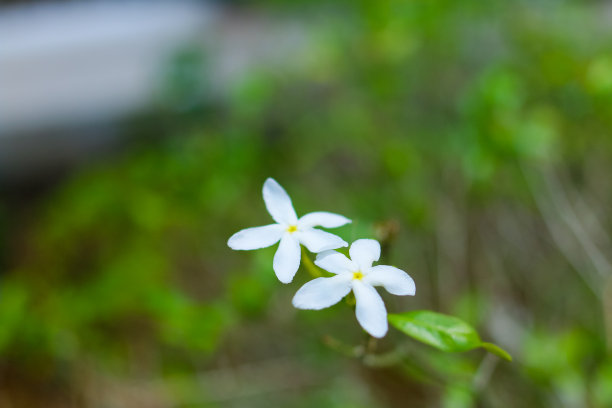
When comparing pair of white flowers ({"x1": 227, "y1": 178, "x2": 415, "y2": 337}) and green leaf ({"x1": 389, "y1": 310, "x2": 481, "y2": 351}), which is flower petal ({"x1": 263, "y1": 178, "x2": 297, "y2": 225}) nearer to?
pair of white flowers ({"x1": 227, "y1": 178, "x2": 415, "y2": 337})

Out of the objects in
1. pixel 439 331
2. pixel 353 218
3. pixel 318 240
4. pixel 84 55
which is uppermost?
pixel 84 55

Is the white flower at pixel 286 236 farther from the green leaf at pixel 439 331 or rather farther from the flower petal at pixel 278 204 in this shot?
the green leaf at pixel 439 331

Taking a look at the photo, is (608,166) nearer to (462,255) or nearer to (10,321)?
(462,255)

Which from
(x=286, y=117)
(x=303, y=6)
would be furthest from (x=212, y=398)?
(x=303, y=6)

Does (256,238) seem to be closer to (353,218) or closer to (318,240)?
(318,240)

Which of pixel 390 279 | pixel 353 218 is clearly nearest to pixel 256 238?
pixel 390 279

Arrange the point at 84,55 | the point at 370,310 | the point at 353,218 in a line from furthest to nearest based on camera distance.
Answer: the point at 84,55
the point at 353,218
the point at 370,310
